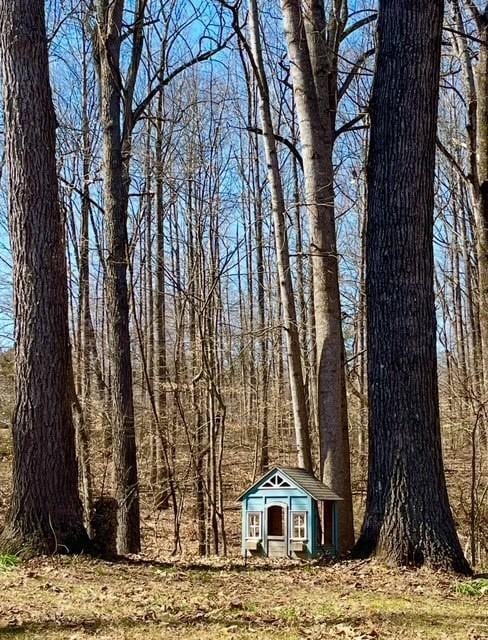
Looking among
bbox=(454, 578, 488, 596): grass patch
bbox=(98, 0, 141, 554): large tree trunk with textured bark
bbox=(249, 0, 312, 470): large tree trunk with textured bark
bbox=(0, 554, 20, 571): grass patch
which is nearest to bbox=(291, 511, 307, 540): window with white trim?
bbox=(454, 578, 488, 596): grass patch

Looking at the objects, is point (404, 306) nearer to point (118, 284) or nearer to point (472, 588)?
point (472, 588)

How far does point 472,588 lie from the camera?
14.4 feet

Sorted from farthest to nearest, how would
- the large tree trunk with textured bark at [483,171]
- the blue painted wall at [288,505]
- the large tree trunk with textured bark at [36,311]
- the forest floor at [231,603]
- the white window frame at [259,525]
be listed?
the large tree trunk with textured bark at [483,171]
the white window frame at [259,525]
the blue painted wall at [288,505]
the large tree trunk with textured bark at [36,311]
the forest floor at [231,603]

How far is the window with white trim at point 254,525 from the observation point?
564 centimetres

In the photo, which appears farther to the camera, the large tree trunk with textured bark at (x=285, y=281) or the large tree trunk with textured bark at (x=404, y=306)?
the large tree trunk with textured bark at (x=285, y=281)

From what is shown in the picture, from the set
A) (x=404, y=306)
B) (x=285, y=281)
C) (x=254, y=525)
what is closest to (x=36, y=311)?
(x=254, y=525)

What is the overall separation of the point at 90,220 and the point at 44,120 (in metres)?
9.80

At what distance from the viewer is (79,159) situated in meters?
14.9

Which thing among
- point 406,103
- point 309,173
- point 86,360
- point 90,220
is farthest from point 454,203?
point 406,103

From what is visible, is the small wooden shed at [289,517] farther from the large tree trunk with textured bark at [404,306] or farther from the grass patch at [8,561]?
the grass patch at [8,561]

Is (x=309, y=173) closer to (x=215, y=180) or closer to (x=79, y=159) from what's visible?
(x=215, y=180)

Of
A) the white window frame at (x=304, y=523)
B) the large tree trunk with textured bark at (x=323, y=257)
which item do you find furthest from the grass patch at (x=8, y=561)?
the large tree trunk with textured bark at (x=323, y=257)

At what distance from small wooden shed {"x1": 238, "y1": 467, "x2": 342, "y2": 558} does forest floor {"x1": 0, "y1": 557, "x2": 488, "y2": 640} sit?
348mm

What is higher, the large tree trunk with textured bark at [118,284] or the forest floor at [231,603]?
the large tree trunk with textured bark at [118,284]
